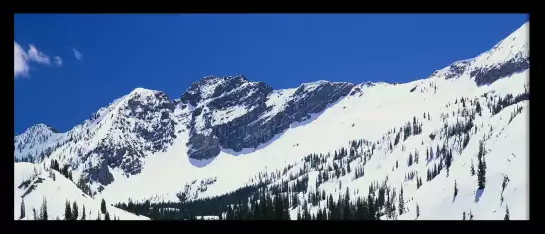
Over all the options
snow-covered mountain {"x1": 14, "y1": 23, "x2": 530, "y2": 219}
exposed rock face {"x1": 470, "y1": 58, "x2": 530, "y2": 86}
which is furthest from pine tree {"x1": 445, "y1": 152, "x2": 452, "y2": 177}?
exposed rock face {"x1": 470, "y1": 58, "x2": 530, "y2": 86}

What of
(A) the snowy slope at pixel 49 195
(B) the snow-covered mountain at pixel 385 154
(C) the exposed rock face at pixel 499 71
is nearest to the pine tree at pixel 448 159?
(B) the snow-covered mountain at pixel 385 154

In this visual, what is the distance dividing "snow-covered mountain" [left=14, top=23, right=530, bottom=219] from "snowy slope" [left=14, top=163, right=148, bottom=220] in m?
0.42

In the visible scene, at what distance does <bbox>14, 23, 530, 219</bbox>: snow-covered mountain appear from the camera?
61.8 metres

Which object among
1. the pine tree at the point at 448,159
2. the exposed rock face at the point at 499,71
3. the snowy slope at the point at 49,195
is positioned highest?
the exposed rock face at the point at 499,71

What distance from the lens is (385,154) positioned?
10631 centimetres

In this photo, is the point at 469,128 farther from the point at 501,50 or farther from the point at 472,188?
the point at 501,50

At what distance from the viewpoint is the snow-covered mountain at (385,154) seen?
61.8 meters

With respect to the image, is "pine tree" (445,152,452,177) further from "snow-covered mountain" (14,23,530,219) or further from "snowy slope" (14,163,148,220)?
"snowy slope" (14,163,148,220)

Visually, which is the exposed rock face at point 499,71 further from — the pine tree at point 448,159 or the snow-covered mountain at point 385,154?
the pine tree at point 448,159

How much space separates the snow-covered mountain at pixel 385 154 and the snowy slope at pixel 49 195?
42cm

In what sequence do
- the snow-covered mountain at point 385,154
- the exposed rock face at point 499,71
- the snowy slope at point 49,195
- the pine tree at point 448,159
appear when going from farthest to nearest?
the exposed rock face at point 499,71 < the pine tree at point 448,159 < the snow-covered mountain at point 385,154 < the snowy slope at point 49,195
